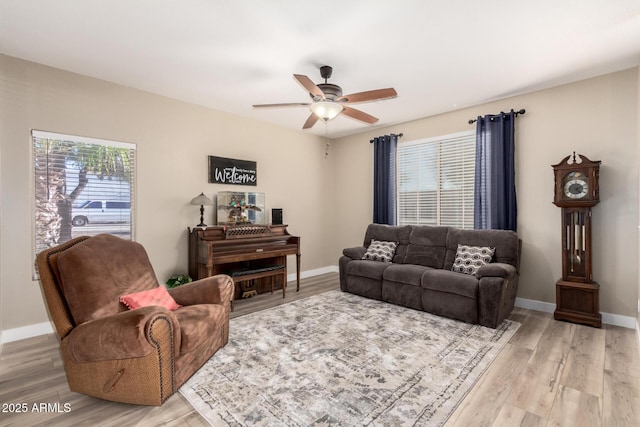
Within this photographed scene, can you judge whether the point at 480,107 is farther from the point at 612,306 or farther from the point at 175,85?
the point at 175,85

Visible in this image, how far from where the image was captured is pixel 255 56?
9.32 ft

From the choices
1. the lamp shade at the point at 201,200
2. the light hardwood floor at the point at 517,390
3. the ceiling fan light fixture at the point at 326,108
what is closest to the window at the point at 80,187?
the lamp shade at the point at 201,200

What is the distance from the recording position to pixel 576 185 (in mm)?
3248

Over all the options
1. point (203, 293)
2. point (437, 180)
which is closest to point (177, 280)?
point (203, 293)

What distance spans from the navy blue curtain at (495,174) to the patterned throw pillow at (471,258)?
1.75 ft

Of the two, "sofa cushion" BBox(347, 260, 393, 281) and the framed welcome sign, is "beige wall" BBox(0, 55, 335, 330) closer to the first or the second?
the framed welcome sign

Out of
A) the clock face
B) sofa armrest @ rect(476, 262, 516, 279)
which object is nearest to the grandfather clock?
the clock face

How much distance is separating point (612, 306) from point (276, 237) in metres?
4.01

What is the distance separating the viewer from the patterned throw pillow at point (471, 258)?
3.53 metres

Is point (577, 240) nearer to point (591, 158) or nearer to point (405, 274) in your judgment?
point (591, 158)

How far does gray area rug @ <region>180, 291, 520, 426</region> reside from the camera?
5.97 ft

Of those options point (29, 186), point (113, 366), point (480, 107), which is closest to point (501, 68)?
point (480, 107)

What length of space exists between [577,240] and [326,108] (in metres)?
3.06

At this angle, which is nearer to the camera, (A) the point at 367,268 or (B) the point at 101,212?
(B) the point at 101,212
